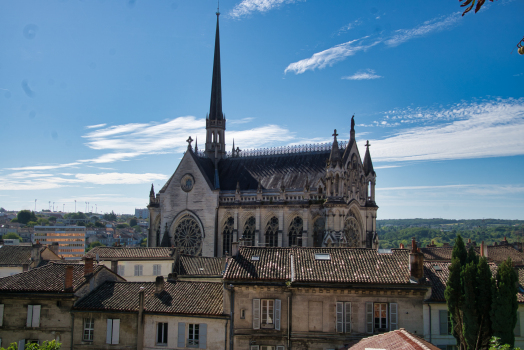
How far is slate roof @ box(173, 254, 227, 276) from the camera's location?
42.9m

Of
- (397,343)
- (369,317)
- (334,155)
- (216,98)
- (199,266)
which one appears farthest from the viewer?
(216,98)

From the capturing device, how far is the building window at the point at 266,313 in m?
27.2

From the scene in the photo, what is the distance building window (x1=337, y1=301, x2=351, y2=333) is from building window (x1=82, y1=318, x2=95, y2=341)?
13.7m

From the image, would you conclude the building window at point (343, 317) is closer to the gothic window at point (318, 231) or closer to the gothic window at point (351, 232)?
the gothic window at point (318, 231)

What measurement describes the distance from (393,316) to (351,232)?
3027 centimetres

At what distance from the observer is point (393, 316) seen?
2672 centimetres

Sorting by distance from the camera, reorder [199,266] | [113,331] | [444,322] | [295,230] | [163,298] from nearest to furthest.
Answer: [444,322]
[113,331]
[163,298]
[199,266]
[295,230]

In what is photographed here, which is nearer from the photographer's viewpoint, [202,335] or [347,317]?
[347,317]

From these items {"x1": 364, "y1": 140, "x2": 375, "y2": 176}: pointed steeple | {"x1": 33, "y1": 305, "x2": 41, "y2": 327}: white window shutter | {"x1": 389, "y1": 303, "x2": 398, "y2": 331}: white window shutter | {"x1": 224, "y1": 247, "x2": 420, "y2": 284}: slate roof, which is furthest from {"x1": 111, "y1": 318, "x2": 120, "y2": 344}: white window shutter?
{"x1": 364, "y1": 140, "x2": 375, "y2": 176}: pointed steeple

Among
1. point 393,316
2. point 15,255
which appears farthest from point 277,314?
→ point 15,255

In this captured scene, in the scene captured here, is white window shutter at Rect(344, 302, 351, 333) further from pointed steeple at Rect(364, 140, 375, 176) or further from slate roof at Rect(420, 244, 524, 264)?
pointed steeple at Rect(364, 140, 375, 176)

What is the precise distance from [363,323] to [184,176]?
128 feet

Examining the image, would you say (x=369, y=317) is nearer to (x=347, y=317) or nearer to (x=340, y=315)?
(x=347, y=317)

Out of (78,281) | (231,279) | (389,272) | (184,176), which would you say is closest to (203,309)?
(231,279)
